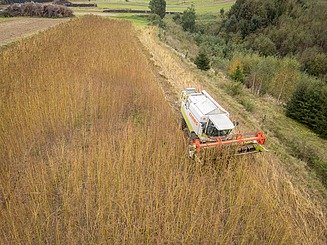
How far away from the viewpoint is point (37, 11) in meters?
37.5

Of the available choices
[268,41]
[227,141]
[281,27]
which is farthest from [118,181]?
[281,27]

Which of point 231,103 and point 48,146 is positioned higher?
point 48,146

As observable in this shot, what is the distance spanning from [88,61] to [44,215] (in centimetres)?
1099

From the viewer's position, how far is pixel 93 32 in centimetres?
2448

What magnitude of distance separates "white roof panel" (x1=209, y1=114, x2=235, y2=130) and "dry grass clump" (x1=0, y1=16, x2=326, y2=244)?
91 cm

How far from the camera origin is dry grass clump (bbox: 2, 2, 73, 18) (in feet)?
123

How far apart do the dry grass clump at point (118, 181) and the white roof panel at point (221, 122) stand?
0.91 m

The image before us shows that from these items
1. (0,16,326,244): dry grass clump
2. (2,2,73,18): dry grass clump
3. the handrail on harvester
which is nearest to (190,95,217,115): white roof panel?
the handrail on harvester

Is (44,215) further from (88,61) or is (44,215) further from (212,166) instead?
(88,61)

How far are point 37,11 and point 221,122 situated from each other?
35.8 m

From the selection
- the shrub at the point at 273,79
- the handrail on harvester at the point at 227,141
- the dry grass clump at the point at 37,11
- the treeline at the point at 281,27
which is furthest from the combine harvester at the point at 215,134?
the treeline at the point at 281,27

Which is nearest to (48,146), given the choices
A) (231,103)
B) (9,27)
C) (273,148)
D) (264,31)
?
(273,148)

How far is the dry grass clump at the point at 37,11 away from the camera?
37406mm

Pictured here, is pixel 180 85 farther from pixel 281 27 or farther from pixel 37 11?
pixel 281 27
